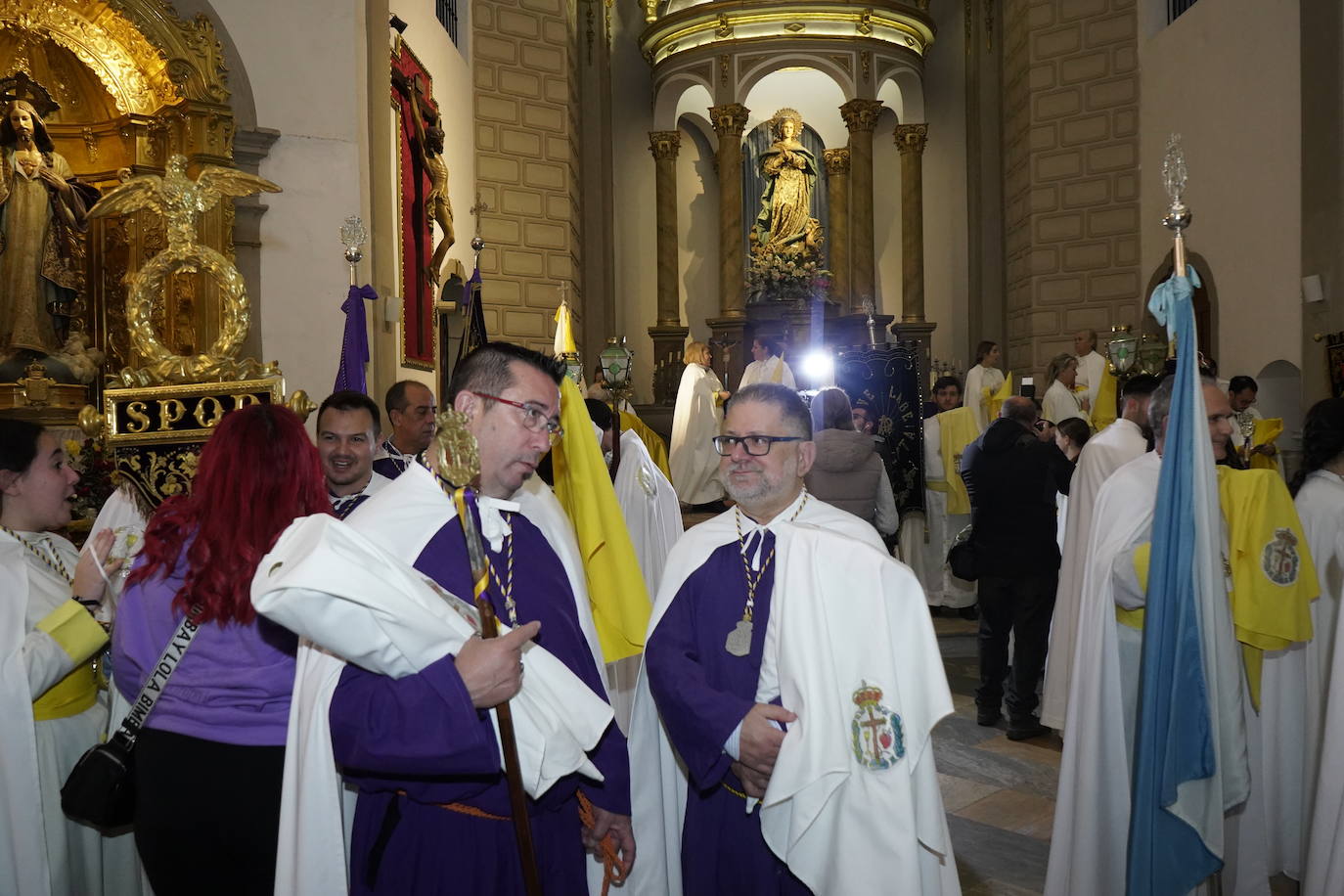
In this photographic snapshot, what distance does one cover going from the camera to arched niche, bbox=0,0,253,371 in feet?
23.8

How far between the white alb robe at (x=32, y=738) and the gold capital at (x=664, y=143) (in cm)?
1415

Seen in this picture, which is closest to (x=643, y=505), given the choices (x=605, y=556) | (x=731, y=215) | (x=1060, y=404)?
(x=605, y=556)

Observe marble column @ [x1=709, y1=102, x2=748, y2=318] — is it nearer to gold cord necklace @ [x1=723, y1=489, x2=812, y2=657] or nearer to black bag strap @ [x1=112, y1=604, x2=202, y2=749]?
gold cord necklace @ [x1=723, y1=489, x2=812, y2=657]

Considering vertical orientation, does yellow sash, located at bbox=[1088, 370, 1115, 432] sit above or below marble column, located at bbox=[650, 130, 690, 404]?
below

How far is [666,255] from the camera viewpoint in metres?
16.8

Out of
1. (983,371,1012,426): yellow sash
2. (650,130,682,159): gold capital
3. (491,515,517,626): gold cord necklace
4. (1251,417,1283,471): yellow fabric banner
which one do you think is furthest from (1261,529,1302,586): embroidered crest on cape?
(650,130,682,159): gold capital

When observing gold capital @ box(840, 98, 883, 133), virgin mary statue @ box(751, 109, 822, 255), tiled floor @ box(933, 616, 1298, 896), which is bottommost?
tiled floor @ box(933, 616, 1298, 896)

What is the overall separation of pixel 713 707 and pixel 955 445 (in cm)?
702

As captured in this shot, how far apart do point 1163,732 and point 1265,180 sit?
32.3 feet

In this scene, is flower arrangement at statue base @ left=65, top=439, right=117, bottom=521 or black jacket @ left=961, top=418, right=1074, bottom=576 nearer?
flower arrangement at statue base @ left=65, top=439, right=117, bottom=521

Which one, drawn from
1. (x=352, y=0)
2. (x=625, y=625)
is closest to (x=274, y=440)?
(x=625, y=625)

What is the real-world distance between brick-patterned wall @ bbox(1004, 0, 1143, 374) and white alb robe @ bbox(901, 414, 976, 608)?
5.61 meters

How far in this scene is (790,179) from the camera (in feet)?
54.2

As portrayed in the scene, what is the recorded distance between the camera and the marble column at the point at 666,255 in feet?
54.4
